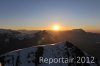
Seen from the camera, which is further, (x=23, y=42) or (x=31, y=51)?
(x=23, y=42)

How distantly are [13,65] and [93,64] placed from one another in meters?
11.8

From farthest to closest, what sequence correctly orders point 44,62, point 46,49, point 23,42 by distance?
1. point 23,42
2. point 46,49
3. point 44,62

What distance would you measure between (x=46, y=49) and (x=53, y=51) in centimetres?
132

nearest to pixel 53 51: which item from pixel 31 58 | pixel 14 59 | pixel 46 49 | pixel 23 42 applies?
pixel 46 49

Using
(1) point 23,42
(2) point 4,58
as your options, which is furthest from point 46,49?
(1) point 23,42

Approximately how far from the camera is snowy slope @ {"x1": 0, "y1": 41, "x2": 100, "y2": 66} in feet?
108

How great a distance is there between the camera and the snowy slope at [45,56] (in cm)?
3288

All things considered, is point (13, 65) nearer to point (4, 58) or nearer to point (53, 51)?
point (4, 58)

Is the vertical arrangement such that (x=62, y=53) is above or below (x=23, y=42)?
above

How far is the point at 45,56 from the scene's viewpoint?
3400 cm

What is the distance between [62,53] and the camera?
3403 cm

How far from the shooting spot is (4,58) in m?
34.4

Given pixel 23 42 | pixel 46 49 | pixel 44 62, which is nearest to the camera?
pixel 44 62

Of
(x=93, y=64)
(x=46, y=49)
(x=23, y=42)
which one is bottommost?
(x=23, y=42)
